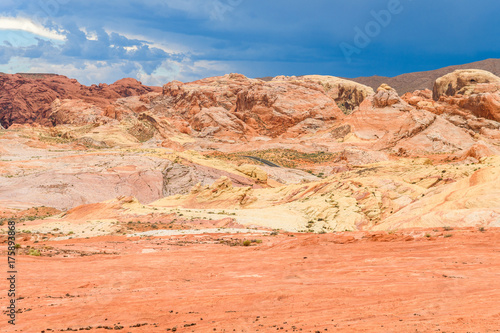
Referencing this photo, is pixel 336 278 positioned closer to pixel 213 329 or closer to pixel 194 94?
pixel 213 329

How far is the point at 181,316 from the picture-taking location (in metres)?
10.3

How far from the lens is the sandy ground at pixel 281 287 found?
30.9ft

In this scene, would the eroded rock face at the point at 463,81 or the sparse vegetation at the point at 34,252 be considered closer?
the sparse vegetation at the point at 34,252

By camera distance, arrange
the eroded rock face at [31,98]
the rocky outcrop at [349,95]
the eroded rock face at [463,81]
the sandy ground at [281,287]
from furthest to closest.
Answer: the eroded rock face at [31,98] < the rocky outcrop at [349,95] < the eroded rock face at [463,81] < the sandy ground at [281,287]

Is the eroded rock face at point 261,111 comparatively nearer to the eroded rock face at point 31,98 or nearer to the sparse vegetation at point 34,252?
the eroded rock face at point 31,98

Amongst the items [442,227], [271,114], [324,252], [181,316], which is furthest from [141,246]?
[271,114]

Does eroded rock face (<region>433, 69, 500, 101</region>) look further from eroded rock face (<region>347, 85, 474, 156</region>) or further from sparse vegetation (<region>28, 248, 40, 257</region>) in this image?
sparse vegetation (<region>28, 248, 40, 257</region>)

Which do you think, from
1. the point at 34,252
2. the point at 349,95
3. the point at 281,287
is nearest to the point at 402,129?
the point at 349,95

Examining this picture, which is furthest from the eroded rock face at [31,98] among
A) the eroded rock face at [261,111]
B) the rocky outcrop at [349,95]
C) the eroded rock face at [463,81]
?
the eroded rock face at [463,81]

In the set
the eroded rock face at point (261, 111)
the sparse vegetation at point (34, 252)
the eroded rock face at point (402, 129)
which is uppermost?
the eroded rock face at point (261, 111)

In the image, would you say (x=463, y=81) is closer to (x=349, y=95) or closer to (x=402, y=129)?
(x=349, y=95)

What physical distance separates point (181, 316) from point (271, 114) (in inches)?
4302

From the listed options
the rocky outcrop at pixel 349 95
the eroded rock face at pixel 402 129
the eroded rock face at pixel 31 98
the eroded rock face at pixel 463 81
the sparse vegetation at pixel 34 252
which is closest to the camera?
the sparse vegetation at pixel 34 252

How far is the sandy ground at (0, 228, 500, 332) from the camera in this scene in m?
9.41
